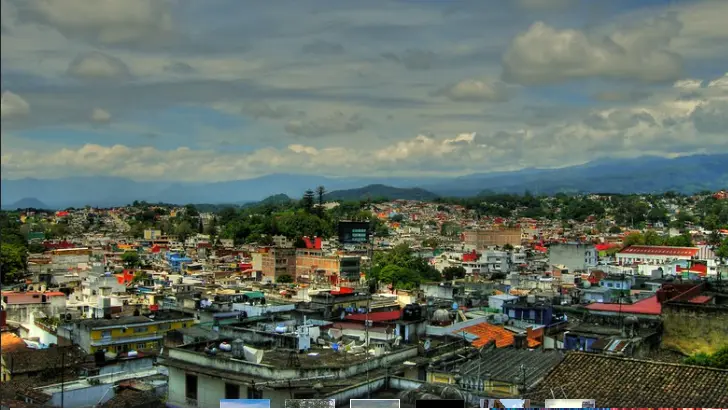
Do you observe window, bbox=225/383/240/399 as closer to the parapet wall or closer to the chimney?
the chimney

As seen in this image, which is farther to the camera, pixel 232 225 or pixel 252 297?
pixel 232 225

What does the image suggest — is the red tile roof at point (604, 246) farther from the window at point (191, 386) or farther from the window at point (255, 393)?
the window at point (255, 393)

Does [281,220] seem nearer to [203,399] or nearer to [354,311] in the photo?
[354,311]

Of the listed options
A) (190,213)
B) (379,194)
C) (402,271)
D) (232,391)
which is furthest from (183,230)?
(232,391)

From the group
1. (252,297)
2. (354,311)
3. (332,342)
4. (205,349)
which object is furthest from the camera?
(252,297)

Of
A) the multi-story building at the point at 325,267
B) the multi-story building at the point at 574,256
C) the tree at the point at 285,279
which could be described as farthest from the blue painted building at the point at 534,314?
the multi-story building at the point at 574,256

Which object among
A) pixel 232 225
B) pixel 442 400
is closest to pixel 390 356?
pixel 442 400

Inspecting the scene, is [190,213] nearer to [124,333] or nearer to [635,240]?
[635,240]
